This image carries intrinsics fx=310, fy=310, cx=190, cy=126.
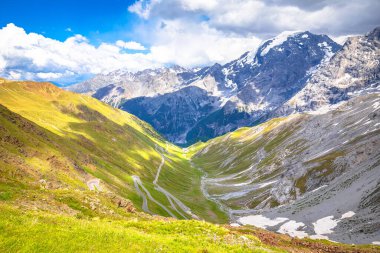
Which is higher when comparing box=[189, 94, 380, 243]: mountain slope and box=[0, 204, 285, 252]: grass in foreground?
box=[0, 204, 285, 252]: grass in foreground

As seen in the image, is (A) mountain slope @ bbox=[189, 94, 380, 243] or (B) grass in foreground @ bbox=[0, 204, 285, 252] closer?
(B) grass in foreground @ bbox=[0, 204, 285, 252]

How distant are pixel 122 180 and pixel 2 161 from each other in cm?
8005

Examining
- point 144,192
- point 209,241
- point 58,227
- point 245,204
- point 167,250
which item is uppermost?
point 58,227

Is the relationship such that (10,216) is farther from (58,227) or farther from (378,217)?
(378,217)

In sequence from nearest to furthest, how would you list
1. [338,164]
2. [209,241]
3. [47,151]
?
[209,241], [47,151], [338,164]

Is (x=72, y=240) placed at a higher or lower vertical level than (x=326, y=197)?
higher

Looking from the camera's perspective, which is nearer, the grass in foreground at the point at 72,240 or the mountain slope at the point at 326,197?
the grass in foreground at the point at 72,240

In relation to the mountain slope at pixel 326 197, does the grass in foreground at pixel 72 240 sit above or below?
above

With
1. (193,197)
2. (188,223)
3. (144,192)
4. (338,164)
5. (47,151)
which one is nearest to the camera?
(188,223)

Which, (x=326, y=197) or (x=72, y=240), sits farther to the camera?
(x=326, y=197)

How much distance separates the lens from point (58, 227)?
2202cm

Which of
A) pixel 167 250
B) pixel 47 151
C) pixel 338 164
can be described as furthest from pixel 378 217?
pixel 47 151

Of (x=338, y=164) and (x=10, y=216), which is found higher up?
(x=10, y=216)

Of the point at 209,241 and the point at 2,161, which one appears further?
the point at 2,161
